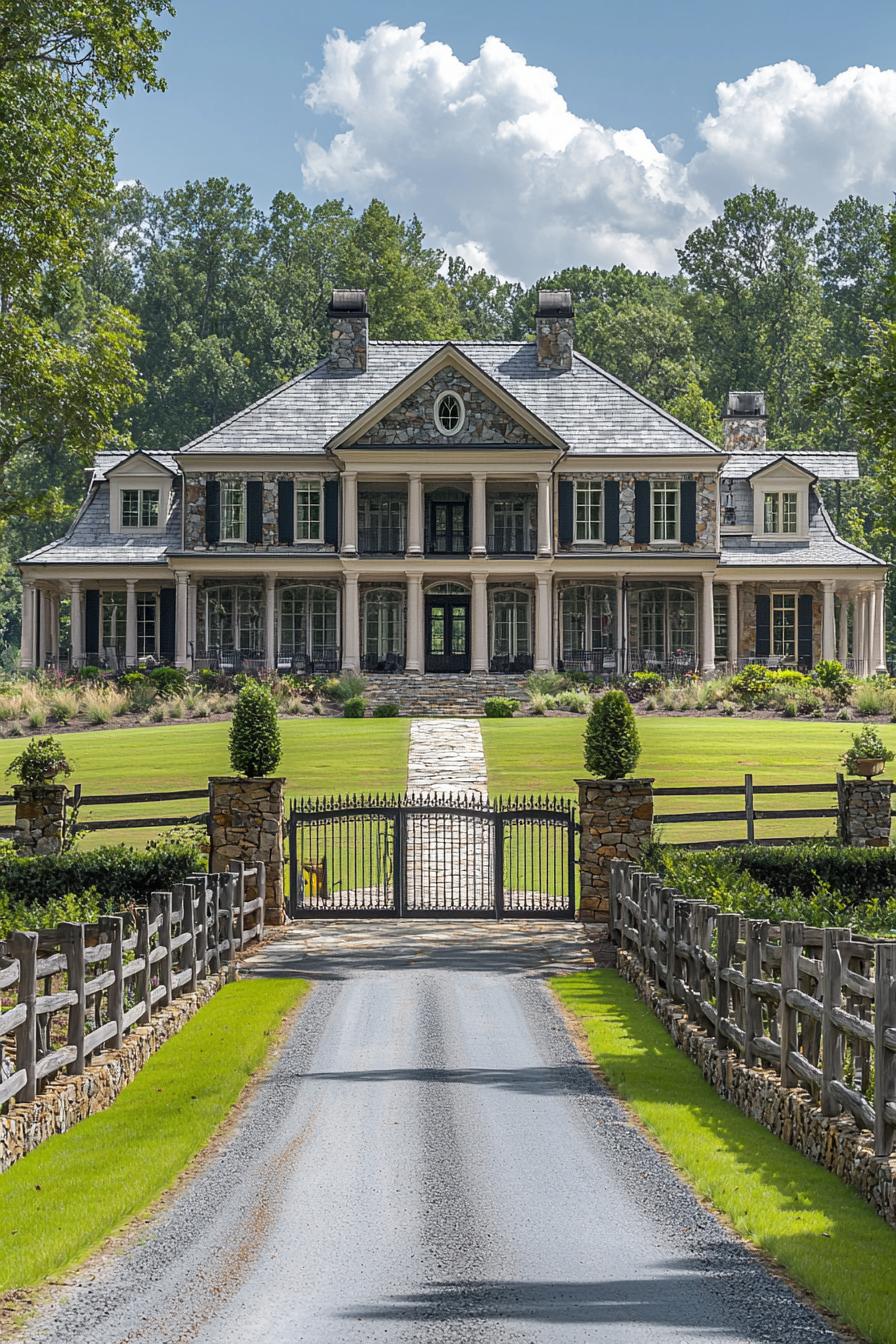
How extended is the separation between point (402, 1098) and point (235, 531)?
1494 inches

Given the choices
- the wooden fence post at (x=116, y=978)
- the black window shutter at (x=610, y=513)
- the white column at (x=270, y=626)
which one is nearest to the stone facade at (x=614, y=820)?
the wooden fence post at (x=116, y=978)

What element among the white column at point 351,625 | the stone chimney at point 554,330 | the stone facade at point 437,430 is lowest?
the white column at point 351,625

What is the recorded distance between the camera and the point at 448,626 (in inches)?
1861

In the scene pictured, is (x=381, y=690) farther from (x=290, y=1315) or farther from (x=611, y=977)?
(x=290, y=1315)

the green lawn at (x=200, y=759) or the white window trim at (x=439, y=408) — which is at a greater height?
the white window trim at (x=439, y=408)

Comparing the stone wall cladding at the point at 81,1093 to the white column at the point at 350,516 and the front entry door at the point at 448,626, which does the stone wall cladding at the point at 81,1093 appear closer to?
the white column at the point at 350,516

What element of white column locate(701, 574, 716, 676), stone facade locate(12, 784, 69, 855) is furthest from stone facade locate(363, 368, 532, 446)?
stone facade locate(12, 784, 69, 855)

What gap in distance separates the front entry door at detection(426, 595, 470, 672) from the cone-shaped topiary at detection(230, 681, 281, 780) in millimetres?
26425

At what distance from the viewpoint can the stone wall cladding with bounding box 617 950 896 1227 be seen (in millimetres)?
7773

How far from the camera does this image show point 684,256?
74.6 m

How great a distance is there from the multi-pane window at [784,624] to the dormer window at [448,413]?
11.2m

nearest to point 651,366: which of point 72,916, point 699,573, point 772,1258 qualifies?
point 699,573

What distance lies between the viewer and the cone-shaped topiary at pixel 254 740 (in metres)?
20.4

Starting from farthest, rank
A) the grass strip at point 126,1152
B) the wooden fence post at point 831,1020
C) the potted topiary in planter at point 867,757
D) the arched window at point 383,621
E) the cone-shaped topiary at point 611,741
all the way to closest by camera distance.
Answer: the arched window at point 383,621, the potted topiary in planter at point 867,757, the cone-shaped topiary at point 611,741, the wooden fence post at point 831,1020, the grass strip at point 126,1152
